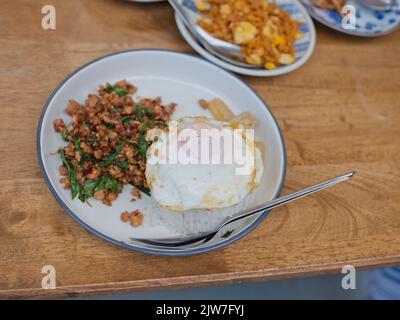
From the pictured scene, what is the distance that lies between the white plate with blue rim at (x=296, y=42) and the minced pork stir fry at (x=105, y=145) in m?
0.26

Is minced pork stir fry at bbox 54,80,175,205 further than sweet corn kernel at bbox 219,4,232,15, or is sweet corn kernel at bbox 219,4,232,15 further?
sweet corn kernel at bbox 219,4,232,15

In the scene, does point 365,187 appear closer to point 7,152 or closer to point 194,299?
point 194,299

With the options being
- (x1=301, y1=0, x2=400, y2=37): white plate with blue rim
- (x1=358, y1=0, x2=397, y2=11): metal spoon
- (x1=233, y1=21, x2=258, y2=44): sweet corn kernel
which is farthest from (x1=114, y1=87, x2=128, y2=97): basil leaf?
(x1=358, y1=0, x2=397, y2=11): metal spoon

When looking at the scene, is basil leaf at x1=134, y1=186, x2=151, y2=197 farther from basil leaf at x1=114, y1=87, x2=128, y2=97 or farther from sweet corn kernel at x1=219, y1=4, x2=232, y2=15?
sweet corn kernel at x1=219, y1=4, x2=232, y2=15

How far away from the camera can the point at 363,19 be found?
5.12 ft

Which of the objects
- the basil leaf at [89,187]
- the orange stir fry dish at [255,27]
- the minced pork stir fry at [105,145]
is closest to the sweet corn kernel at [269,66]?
the orange stir fry dish at [255,27]

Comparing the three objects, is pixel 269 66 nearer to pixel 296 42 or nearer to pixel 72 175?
pixel 296 42

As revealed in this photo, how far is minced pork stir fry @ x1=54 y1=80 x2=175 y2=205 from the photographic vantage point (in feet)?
3.36

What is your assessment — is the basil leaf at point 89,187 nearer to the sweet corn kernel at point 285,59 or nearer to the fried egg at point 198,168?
the fried egg at point 198,168

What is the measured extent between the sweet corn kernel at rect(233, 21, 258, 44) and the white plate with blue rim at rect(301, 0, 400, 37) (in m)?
0.28

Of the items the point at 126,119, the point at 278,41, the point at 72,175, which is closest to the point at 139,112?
the point at 126,119

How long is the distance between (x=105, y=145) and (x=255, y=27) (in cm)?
64

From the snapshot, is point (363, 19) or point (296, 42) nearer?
point (296, 42)
